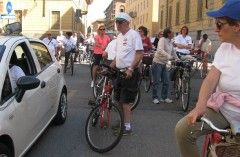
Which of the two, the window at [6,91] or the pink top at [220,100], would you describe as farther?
the window at [6,91]

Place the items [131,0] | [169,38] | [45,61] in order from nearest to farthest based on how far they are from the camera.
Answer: [45,61] → [169,38] → [131,0]

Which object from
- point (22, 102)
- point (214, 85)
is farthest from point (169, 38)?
point (214, 85)

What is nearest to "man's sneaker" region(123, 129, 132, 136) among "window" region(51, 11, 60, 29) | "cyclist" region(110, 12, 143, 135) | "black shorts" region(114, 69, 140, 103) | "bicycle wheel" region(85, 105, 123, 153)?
"cyclist" region(110, 12, 143, 135)

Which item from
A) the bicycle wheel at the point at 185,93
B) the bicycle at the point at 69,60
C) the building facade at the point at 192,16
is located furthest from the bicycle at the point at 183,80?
the building facade at the point at 192,16

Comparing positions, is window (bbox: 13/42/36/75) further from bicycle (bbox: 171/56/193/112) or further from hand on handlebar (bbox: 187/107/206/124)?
bicycle (bbox: 171/56/193/112)

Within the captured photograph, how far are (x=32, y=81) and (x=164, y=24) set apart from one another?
57070 mm

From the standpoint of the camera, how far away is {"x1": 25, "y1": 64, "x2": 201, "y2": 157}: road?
662cm

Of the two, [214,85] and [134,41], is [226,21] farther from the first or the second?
[134,41]

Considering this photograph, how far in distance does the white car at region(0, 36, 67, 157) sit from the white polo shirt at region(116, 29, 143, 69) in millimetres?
1023

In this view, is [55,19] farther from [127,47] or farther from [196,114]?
[196,114]

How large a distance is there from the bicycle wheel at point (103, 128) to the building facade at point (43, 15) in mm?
43999

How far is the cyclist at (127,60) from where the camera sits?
291 inches

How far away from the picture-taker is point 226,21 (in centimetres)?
362

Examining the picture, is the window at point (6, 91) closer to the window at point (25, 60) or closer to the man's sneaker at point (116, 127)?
the window at point (25, 60)
